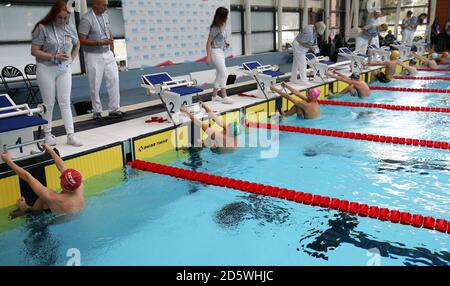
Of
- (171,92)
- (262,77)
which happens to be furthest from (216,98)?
(171,92)

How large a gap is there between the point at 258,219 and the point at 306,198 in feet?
1.56

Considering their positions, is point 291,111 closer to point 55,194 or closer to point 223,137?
point 223,137

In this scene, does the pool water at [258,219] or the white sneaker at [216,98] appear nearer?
the pool water at [258,219]

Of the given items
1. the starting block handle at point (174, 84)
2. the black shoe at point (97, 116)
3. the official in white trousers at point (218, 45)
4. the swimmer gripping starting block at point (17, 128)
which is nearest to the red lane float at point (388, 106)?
the official in white trousers at point (218, 45)

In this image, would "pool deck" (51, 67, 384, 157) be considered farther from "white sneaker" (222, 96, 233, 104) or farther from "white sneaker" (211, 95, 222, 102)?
"white sneaker" (211, 95, 222, 102)

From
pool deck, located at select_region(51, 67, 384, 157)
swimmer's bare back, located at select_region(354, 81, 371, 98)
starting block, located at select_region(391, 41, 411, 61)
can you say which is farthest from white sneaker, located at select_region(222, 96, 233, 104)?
starting block, located at select_region(391, 41, 411, 61)

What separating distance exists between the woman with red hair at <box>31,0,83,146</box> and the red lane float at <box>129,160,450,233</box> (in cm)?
100

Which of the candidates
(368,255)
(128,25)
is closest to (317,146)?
(368,255)

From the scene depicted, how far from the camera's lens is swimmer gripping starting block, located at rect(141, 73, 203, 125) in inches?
190

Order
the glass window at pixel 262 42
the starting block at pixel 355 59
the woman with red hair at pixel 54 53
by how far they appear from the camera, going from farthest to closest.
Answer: the glass window at pixel 262 42 < the starting block at pixel 355 59 < the woman with red hair at pixel 54 53

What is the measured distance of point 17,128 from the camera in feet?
10.3

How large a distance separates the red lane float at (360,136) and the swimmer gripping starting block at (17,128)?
308 centimetres

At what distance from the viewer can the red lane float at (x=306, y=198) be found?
285 centimetres

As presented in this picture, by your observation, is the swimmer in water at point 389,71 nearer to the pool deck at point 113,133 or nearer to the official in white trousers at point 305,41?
the official in white trousers at point 305,41
